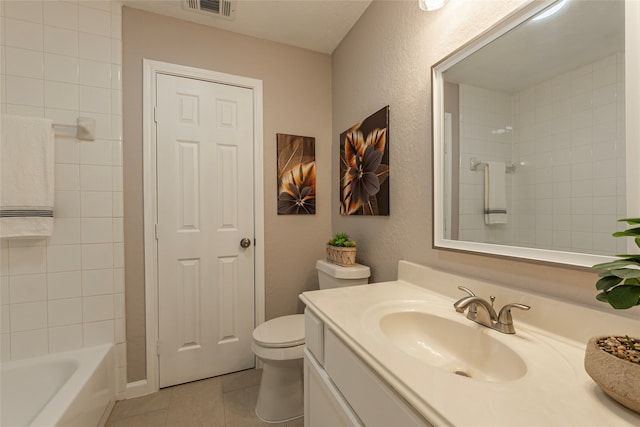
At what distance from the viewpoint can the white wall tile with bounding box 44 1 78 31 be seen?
1.47 metres

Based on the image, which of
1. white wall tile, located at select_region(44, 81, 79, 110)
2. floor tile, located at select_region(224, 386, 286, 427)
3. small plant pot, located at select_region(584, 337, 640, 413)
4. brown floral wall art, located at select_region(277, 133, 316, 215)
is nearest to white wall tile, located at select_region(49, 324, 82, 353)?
floor tile, located at select_region(224, 386, 286, 427)

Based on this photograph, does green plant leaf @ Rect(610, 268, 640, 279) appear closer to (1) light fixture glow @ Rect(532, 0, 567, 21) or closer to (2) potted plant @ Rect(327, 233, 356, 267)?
(1) light fixture glow @ Rect(532, 0, 567, 21)

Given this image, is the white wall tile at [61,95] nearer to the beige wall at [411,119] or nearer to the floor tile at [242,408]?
the beige wall at [411,119]

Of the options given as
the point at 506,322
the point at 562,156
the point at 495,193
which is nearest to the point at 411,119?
the point at 495,193

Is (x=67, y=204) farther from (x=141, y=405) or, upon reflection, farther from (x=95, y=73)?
(x=141, y=405)

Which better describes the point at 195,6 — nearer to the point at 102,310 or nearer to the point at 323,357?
the point at 102,310

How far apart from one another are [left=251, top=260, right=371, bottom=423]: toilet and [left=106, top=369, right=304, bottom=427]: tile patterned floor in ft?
0.20

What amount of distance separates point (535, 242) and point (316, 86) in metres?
1.83

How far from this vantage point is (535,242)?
0.78 meters

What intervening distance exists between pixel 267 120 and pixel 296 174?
17.6 inches

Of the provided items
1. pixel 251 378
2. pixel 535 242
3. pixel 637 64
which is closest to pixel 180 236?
pixel 251 378

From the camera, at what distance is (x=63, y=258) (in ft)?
4.91

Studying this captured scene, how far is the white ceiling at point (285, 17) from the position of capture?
160cm

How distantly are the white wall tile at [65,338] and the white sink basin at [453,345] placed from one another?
1.77 m
